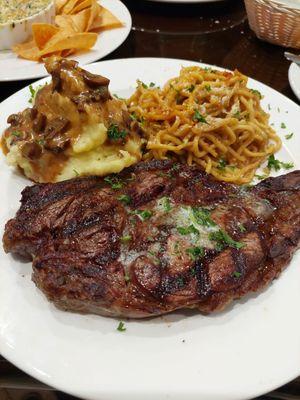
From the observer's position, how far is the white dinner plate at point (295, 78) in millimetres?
4633

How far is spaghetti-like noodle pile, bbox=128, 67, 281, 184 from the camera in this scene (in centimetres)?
392

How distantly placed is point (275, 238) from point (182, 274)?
0.72m

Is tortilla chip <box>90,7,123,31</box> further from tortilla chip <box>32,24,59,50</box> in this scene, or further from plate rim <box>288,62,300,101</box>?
plate rim <box>288,62,300,101</box>

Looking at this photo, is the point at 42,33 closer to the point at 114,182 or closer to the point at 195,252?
the point at 114,182

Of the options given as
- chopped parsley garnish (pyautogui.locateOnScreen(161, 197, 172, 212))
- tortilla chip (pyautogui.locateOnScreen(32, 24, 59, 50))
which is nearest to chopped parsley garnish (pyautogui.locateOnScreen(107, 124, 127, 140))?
chopped parsley garnish (pyautogui.locateOnScreen(161, 197, 172, 212))

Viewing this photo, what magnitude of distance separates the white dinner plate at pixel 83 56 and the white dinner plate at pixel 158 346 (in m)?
2.44

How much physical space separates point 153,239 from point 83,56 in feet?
10.2

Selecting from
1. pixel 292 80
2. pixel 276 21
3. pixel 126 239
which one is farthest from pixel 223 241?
pixel 276 21

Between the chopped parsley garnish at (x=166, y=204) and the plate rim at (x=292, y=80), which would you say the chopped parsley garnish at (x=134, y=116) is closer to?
the chopped parsley garnish at (x=166, y=204)

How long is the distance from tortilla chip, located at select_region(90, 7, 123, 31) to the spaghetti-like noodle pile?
164 centimetres

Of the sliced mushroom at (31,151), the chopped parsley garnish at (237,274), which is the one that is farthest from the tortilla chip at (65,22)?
the chopped parsley garnish at (237,274)

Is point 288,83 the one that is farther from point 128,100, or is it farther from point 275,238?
point 275,238

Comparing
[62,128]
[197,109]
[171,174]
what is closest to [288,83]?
[197,109]

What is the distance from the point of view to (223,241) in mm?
2701
